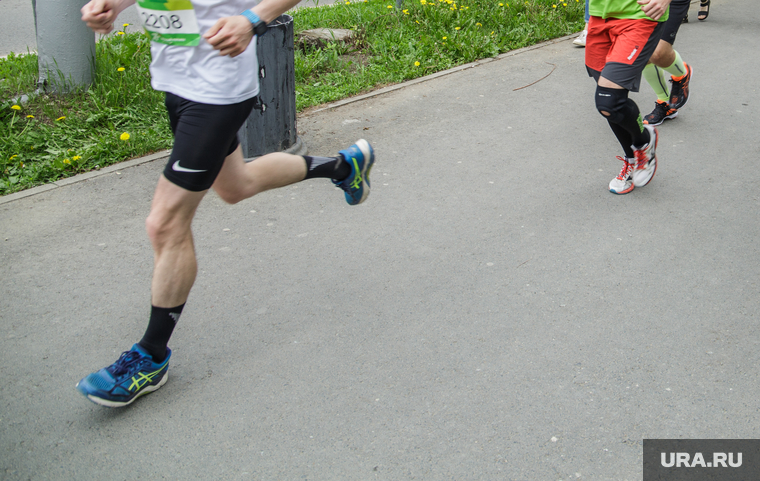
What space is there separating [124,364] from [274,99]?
2552 millimetres

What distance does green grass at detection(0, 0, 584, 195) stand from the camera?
15.7 ft

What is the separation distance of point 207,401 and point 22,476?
67 cm

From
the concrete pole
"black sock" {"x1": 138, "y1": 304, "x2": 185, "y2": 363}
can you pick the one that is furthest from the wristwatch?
the concrete pole

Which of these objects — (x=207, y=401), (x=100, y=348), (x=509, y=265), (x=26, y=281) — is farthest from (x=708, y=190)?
(x=26, y=281)

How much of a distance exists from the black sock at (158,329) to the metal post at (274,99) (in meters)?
2.22

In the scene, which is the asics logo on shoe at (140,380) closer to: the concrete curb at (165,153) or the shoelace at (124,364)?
the shoelace at (124,364)

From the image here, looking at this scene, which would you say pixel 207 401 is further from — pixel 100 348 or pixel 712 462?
pixel 712 462

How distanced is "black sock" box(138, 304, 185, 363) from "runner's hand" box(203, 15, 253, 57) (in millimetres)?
996

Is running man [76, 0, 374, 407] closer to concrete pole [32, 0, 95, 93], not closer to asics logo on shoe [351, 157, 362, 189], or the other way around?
asics logo on shoe [351, 157, 362, 189]

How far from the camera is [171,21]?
2342mm

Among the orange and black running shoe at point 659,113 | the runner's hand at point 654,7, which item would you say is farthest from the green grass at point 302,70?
the runner's hand at point 654,7

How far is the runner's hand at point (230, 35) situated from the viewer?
7.43 ft

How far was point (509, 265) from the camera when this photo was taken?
358 cm

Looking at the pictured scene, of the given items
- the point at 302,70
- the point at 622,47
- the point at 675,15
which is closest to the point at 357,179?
the point at 622,47
